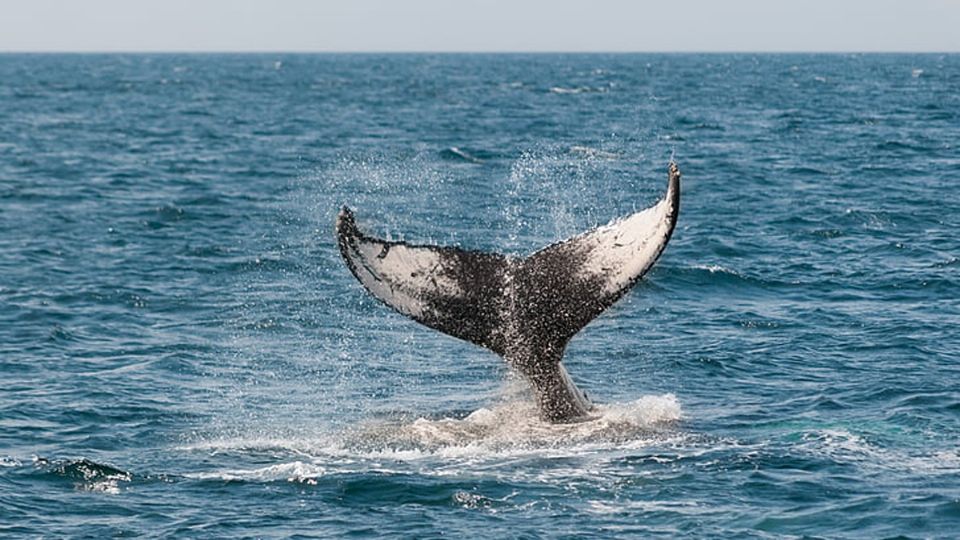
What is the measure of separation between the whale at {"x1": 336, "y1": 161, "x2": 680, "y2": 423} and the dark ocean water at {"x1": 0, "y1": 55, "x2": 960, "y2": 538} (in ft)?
3.88

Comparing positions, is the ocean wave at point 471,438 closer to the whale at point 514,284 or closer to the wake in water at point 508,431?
the wake in water at point 508,431

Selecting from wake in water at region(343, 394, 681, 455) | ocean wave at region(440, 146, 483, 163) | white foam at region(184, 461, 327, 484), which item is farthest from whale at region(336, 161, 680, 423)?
ocean wave at region(440, 146, 483, 163)

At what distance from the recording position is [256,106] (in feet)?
292

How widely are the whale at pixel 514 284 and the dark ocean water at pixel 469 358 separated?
46.6 inches

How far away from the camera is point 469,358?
21.5m

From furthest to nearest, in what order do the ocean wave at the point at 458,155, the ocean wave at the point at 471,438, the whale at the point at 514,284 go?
the ocean wave at the point at 458,155 < the ocean wave at the point at 471,438 < the whale at the point at 514,284

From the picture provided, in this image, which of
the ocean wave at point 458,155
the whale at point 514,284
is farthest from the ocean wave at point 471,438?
the ocean wave at point 458,155

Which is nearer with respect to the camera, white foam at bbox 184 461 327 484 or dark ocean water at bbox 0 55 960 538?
dark ocean water at bbox 0 55 960 538

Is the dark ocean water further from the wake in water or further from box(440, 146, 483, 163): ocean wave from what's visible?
box(440, 146, 483, 163): ocean wave

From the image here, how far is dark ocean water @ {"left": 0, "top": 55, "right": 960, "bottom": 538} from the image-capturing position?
1439 centimetres

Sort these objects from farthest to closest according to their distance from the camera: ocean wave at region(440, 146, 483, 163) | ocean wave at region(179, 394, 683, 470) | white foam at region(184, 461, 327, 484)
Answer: ocean wave at region(440, 146, 483, 163), ocean wave at region(179, 394, 683, 470), white foam at region(184, 461, 327, 484)

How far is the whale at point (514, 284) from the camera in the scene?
14.3 meters

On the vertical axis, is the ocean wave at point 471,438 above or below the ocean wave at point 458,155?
below

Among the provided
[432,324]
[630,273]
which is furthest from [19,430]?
[630,273]
